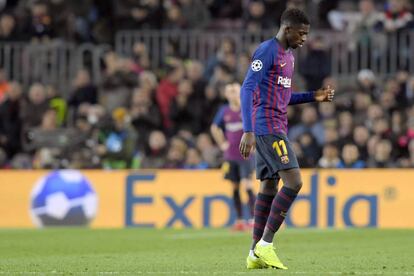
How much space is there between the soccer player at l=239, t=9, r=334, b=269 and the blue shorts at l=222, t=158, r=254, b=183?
7441mm

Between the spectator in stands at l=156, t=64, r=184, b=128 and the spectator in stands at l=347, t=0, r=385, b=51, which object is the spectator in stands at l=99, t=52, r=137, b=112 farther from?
the spectator in stands at l=347, t=0, r=385, b=51

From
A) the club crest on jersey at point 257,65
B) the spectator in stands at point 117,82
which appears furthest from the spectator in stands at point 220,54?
the club crest on jersey at point 257,65

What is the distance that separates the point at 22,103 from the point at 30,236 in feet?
23.5

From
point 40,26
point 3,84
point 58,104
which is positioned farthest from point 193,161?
point 40,26

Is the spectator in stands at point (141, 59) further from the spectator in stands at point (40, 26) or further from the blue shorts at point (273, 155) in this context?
the blue shorts at point (273, 155)

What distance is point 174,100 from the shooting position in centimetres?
2316

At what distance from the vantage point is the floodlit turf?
407 inches

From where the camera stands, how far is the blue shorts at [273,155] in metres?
10.5

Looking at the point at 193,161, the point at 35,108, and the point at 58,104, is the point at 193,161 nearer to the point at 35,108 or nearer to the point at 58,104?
the point at 58,104

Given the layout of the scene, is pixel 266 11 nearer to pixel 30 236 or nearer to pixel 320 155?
pixel 320 155

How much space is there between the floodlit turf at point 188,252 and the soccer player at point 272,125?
0.43m

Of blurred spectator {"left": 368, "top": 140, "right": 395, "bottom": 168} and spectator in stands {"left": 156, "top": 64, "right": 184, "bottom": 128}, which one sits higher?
spectator in stands {"left": 156, "top": 64, "right": 184, "bottom": 128}

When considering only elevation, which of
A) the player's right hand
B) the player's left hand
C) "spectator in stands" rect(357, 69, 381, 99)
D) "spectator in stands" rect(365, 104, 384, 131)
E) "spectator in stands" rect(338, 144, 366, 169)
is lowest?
"spectator in stands" rect(338, 144, 366, 169)

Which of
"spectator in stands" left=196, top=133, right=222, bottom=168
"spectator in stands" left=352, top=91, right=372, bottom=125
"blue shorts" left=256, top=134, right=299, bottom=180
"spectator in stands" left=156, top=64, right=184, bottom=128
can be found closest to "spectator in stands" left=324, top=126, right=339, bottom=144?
"spectator in stands" left=352, top=91, right=372, bottom=125
